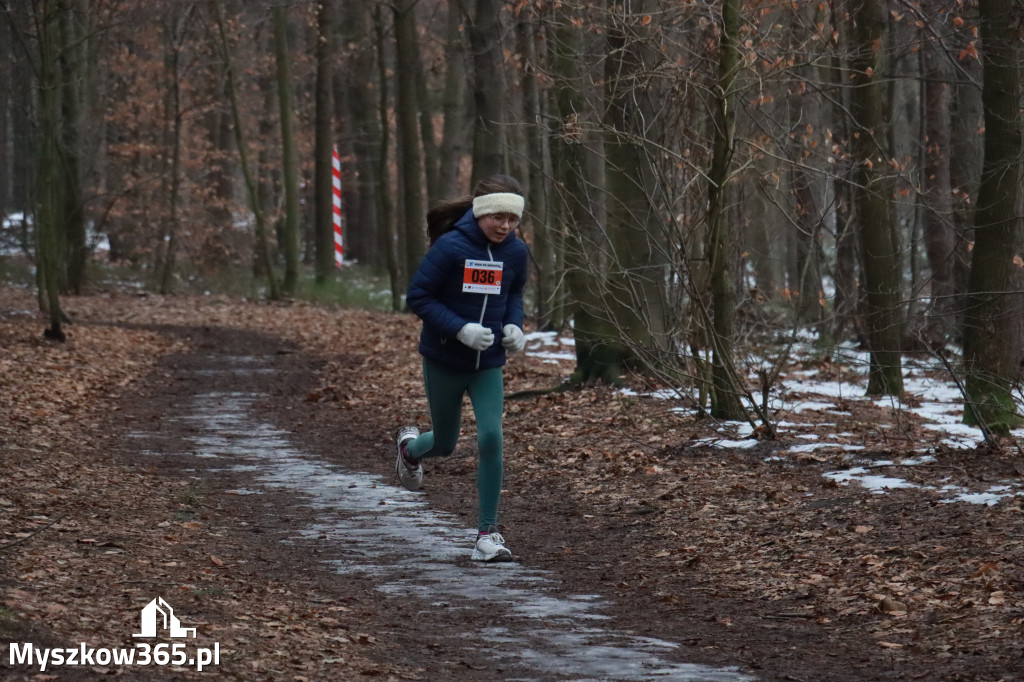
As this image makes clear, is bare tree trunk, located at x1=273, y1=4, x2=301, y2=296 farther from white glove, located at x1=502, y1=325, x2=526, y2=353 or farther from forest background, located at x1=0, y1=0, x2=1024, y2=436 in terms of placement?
white glove, located at x1=502, y1=325, x2=526, y2=353

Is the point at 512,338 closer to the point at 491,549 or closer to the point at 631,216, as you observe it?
the point at 491,549

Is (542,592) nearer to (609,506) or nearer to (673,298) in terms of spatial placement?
(609,506)

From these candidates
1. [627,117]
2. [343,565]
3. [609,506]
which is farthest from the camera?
[627,117]

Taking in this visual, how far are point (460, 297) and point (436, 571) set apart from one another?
1.51 m

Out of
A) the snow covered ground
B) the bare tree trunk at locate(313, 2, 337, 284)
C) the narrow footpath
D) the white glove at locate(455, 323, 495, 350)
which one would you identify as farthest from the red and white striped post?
the white glove at locate(455, 323, 495, 350)

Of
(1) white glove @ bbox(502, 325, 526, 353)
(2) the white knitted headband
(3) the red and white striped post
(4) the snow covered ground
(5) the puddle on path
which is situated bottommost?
(5) the puddle on path

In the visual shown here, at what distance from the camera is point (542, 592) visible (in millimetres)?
6426

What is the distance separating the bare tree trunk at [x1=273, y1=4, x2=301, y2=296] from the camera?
2831 centimetres

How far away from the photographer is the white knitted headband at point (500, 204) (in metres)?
6.84

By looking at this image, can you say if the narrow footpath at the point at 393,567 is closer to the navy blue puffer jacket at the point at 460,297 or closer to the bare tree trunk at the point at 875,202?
the navy blue puffer jacket at the point at 460,297

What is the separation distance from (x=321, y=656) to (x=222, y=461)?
589 centimetres

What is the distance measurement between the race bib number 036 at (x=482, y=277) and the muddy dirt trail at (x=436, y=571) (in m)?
1.55

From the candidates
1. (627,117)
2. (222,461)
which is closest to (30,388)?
(222,461)

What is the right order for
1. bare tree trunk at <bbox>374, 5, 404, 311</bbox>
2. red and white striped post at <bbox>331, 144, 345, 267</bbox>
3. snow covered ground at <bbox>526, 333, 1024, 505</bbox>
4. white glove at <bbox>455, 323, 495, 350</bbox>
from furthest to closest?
red and white striped post at <bbox>331, 144, 345, 267</bbox> → bare tree trunk at <bbox>374, 5, 404, 311</bbox> → snow covered ground at <bbox>526, 333, 1024, 505</bbox> → white glove at <bbox>455, 323, 495, 350</bbox>
